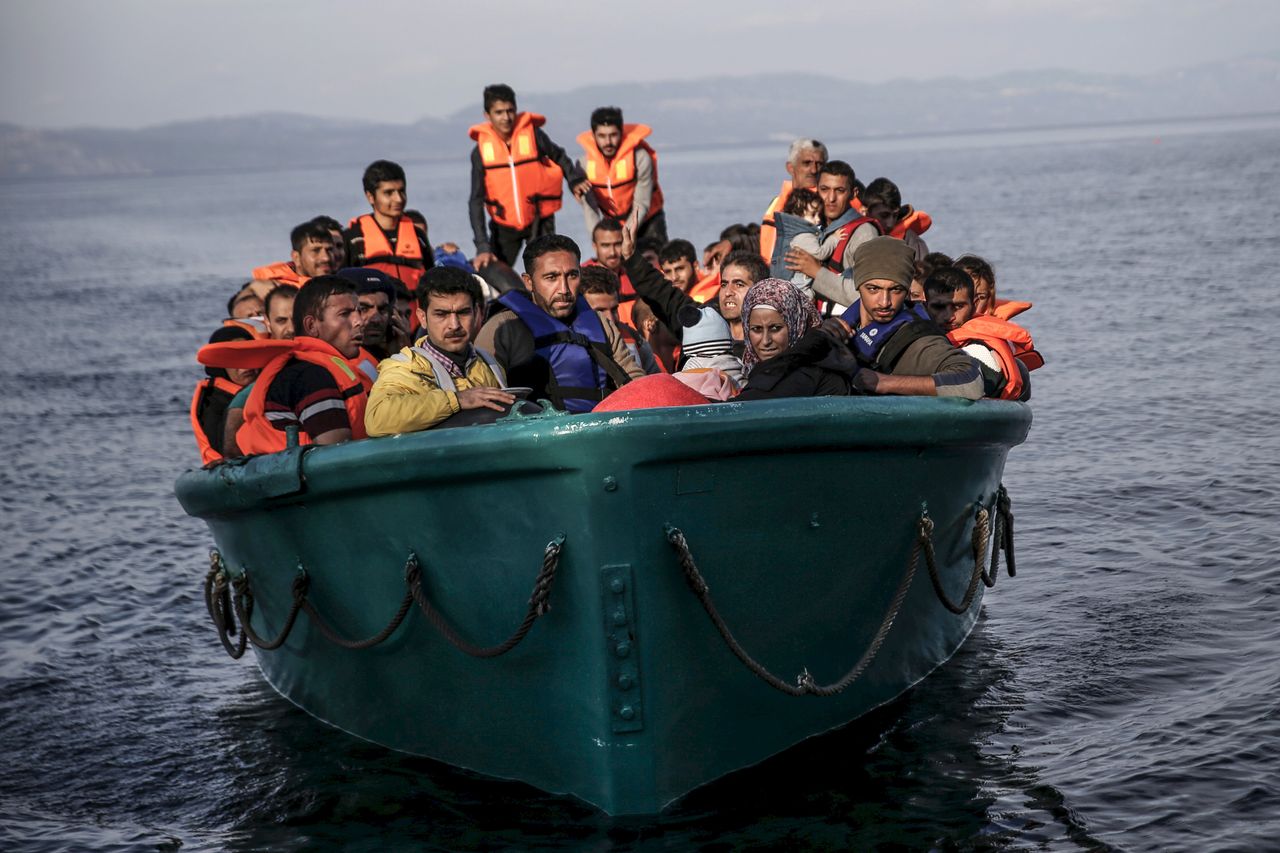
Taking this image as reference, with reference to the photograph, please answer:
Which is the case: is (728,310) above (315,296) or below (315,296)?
below

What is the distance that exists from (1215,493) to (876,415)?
572 cm

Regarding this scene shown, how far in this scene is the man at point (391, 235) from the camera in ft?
29.1

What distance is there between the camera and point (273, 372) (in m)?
5.54

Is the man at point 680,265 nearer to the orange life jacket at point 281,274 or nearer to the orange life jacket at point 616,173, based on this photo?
the orange life jacket at point 616,173

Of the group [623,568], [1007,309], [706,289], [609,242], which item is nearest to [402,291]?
[609,242]

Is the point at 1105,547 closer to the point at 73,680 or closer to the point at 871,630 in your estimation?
the point at 871,630

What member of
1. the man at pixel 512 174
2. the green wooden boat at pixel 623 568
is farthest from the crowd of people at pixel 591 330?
the man at pixel 512 174

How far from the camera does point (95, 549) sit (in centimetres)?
1095

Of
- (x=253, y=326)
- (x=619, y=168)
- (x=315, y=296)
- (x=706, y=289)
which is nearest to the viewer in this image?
(x=315, y=296)

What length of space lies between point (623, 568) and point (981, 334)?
2.55 meters

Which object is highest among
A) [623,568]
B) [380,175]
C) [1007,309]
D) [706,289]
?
[380,175]

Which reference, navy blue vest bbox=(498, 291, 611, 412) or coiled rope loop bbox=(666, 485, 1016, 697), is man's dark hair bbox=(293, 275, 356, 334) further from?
coiled rope loop bbox=(666, 485, 1016, 697)

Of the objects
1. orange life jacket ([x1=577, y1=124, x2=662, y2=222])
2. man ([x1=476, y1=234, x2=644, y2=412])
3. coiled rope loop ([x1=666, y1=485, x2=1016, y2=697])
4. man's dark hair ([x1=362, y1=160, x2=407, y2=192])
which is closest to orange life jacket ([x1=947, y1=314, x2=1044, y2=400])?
coiled rope loop ([x1=666, y1=485, x2=1016, y2=697])

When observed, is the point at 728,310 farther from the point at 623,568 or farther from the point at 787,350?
the point at 623,568
